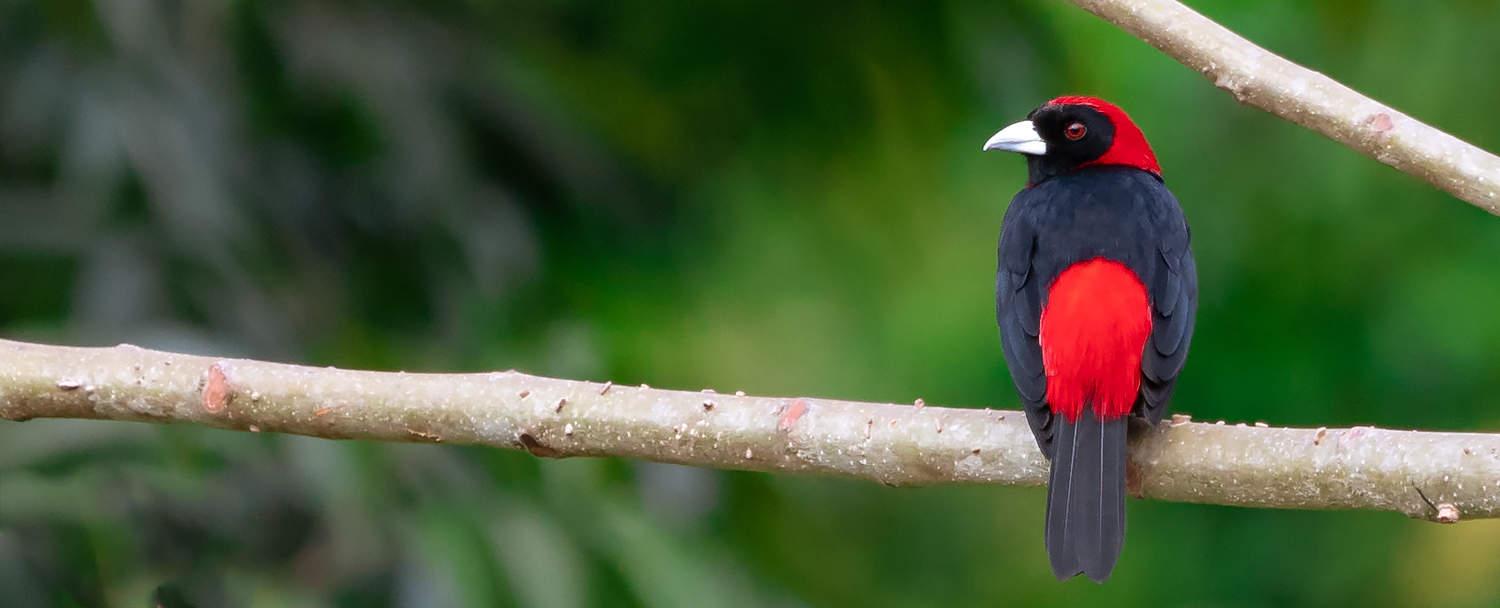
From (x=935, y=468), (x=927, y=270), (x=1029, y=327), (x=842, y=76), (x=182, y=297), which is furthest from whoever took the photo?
(x=927, y=270)

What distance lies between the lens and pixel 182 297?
378 cm

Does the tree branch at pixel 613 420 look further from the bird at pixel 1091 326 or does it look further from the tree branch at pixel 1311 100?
the tree branch at pixel 1311 100

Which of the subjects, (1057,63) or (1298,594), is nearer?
(1057,63)

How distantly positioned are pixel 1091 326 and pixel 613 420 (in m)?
0.78

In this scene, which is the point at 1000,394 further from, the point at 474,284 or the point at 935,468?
Answer: the point at 935,468

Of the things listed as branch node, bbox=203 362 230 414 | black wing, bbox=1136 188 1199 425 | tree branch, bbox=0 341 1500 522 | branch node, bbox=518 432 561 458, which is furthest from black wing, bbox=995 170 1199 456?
branch node, bbox=203 362 230 414

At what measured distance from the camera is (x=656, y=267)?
14.6 feet

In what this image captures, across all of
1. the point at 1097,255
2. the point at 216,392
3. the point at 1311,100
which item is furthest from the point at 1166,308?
the point at 216,392

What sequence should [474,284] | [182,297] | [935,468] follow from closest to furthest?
[935,468] → [182,297] → [474,284]

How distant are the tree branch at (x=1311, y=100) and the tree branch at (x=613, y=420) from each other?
0.44 m

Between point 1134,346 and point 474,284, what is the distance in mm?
2119

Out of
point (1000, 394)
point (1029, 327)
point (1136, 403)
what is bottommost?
point (1136, 403)

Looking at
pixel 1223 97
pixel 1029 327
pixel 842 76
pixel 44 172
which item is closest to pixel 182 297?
pixel 44 172

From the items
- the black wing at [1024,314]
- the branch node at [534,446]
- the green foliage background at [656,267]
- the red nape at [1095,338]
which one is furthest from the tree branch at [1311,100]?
the green foliage background at [656,267]
